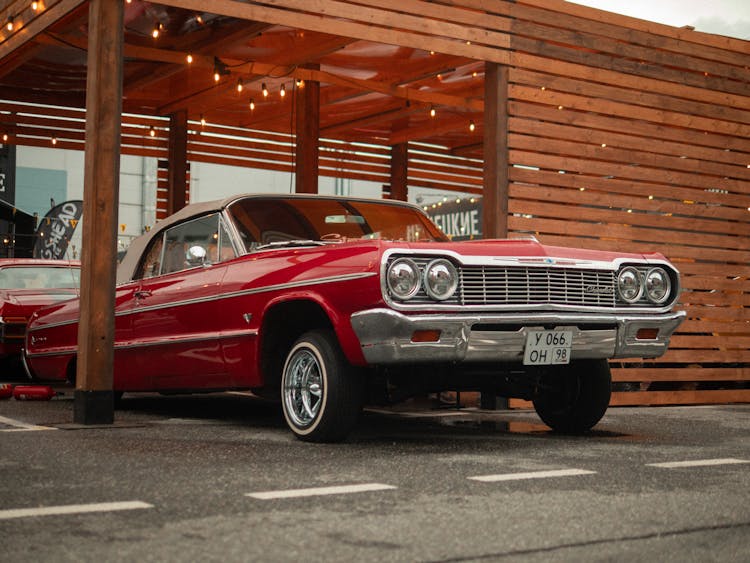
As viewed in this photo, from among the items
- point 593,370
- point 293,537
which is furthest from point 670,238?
point 293,537

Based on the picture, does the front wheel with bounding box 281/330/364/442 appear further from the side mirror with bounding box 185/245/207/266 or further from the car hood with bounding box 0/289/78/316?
the car hood with bounding box 0/289/78/316

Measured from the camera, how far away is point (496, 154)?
375 inches

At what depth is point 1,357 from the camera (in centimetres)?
1138

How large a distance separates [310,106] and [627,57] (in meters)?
4.38

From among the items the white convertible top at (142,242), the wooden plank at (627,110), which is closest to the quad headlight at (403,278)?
the white convertible top at (142,242)

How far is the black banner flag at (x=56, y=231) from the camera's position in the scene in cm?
1805

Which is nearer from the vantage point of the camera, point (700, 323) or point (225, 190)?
point (700, 323)

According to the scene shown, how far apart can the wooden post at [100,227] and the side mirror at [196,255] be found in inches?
21.4

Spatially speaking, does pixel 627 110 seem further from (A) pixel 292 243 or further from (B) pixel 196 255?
(B) pixel 196 255

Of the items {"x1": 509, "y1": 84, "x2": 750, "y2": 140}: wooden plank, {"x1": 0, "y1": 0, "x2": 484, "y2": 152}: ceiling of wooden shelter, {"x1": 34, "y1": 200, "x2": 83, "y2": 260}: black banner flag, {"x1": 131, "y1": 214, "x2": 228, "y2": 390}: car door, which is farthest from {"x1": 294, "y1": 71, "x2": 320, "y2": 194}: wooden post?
{"x1": 34, "y1": 200, "x2": 83, "y2": 260}: black banner flag

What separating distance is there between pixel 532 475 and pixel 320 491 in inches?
43.1

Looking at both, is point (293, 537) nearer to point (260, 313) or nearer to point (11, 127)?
point (260, 313)

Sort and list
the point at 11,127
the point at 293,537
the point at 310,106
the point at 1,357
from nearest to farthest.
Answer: the point at 293,537 → the point at 1,357 → the point at 310,106 → the point at 11,127

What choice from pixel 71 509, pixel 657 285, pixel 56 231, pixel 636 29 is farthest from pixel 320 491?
pixel 56 231
